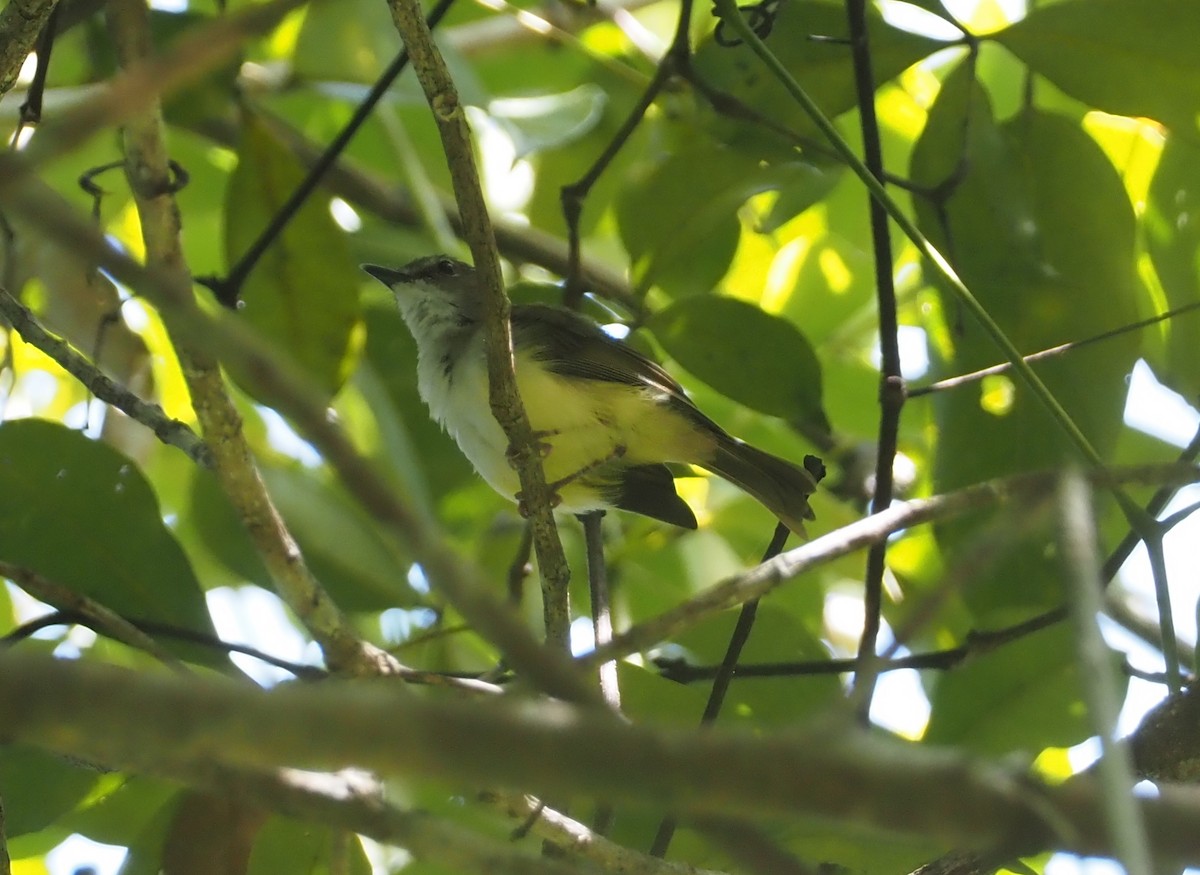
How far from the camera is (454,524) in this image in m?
3.82

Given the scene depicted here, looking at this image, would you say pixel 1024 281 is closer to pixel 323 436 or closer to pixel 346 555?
pixel 346 555

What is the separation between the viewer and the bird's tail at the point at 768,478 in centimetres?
323

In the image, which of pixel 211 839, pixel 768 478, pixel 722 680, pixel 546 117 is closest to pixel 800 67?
pixel 546 117

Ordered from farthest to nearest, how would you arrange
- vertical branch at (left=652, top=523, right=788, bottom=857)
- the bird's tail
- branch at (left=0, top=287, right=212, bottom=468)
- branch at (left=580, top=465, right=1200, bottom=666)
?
1. the bird's tail
2. vertical branch at (left=652, top=523, right=788, bottom=857)
3. branch at (left=0, top=287, right=212, bottom=468)
4. branch at (left=580, top=465, right=1200, bottom=666)

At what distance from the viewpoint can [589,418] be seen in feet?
12.0

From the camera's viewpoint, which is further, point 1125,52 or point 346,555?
point 346,555

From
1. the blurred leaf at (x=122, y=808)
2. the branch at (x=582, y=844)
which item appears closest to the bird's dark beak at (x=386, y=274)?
the blurred leaf at (x=122, y=808)

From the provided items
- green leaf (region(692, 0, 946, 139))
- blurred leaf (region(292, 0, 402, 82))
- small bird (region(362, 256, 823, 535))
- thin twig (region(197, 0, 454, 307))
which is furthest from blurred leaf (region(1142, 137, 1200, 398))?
blurred leaf (region(292, 0, 402, 82))

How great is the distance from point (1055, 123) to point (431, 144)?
2.00 metres

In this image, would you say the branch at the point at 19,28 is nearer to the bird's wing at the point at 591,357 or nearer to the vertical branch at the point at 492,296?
the vertical branch at the point at 492,296

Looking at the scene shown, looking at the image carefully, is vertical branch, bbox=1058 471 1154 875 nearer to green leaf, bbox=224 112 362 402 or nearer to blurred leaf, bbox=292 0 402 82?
green leaf, bbox=224 112 362 402

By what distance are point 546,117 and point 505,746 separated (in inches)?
108

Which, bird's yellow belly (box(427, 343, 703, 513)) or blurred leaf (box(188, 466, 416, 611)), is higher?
bird's yellow belly (box(427, 343, 703, 513))

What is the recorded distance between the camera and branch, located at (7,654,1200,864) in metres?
0.83
